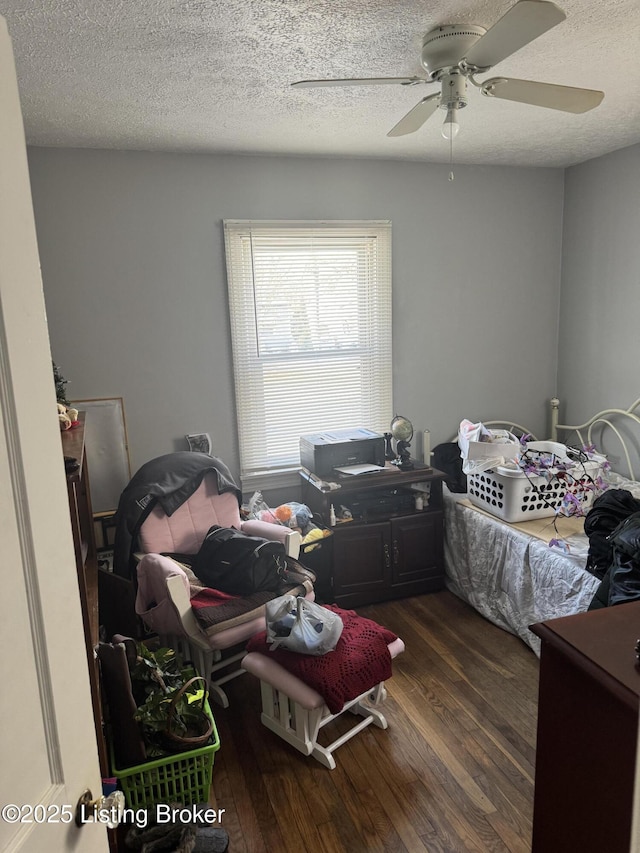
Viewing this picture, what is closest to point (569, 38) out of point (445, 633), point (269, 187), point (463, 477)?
point (269, 187)

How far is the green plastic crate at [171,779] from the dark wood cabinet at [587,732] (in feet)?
4.18

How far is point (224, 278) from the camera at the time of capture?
11.5ft

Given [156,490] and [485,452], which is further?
[485,452]

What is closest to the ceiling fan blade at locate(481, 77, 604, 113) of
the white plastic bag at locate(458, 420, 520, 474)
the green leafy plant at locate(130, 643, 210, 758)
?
the white plastic bag at locate(458, 420, 520, 474)

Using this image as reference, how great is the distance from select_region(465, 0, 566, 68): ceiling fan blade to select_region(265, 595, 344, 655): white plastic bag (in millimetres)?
2015

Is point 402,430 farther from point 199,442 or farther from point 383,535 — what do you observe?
point 199,442

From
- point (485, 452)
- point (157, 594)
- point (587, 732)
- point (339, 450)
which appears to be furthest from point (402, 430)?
point (587, 732)

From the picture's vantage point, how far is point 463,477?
386 cm

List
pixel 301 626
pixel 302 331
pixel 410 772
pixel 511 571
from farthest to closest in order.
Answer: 1. pixel 302 331
2. pixel 511 571
3. pixel 301 626
4. pixel 410 772

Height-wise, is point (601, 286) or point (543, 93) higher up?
point (543, 93)

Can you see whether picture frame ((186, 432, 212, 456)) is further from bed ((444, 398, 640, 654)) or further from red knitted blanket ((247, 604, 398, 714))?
bed ((444, 398, 640, 654))

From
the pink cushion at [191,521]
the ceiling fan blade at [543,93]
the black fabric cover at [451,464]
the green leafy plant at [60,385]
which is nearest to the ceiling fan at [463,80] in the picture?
the ceiling fan blade at [543,93]

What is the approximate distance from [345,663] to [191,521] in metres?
1.15

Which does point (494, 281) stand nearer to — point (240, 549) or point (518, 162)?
point (518, 162)
